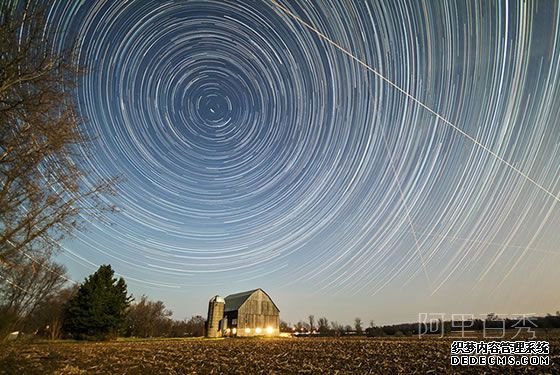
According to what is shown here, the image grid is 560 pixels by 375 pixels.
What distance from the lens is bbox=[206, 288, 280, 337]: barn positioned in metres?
54.1

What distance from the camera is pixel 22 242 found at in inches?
293

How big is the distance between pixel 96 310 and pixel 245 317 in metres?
22.7

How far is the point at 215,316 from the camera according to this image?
58.4m

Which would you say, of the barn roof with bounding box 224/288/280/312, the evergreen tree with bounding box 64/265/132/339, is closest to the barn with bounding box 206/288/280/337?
the barn roof with bounding box 224/288/280/312

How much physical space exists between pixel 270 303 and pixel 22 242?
178 ft

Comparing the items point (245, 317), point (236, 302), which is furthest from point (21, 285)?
point (236, 302)

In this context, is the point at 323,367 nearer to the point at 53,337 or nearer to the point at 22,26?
the point at 22,26

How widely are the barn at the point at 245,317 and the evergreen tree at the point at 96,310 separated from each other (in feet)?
55.3

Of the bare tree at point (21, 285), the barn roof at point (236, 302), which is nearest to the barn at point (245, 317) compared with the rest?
the barn roof at point (236, 302)

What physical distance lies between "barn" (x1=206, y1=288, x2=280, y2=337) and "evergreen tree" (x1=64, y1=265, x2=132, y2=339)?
1685cm

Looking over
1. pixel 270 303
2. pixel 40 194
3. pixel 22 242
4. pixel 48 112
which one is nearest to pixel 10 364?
pixel 22 242

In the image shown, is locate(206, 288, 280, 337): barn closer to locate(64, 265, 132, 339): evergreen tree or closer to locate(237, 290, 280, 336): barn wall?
locate(237, 290, 280, 336): barn wall

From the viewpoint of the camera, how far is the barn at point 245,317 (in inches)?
2130

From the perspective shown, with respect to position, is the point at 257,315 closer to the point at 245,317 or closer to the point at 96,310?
the point at 245,317
